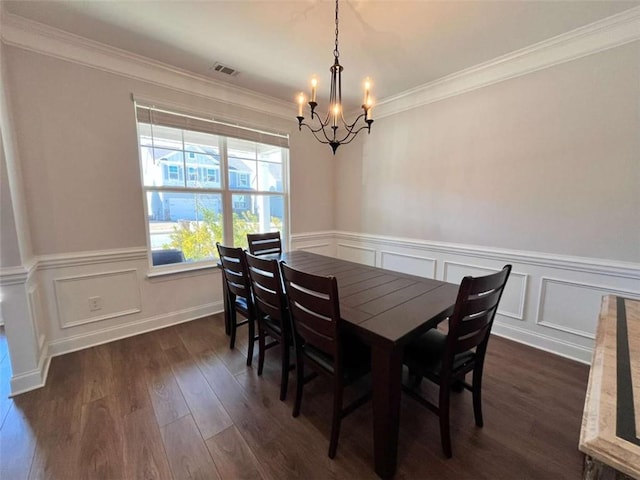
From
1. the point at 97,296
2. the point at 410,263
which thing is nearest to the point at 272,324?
the point at 97,296

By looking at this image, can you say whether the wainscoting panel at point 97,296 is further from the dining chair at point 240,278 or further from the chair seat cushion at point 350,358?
the chair seat cushion at point 350,358

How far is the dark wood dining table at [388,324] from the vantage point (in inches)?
47.6

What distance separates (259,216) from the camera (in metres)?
3.59

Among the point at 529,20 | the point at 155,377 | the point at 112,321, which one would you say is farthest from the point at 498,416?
the point at 112,321

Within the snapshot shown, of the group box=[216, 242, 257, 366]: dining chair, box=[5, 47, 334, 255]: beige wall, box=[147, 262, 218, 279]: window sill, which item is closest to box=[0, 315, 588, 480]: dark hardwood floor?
box=[216, 242, 257, 366]: dining chair

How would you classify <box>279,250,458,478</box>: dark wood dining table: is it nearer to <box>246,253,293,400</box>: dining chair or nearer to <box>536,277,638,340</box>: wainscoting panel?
<box>246,253,293,400</box>: dining chair

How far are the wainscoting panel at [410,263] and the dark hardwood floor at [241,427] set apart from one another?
1200 millimetres

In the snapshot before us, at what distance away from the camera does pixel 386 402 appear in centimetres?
124

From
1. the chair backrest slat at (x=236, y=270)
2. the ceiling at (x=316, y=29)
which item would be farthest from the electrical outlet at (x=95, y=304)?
the ceiling at (x=316, y=29)

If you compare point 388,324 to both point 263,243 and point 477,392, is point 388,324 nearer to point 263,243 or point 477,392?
point 477,392

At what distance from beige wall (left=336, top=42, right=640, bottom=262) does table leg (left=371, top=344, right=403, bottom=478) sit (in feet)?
6.95

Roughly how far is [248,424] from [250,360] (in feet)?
2.00

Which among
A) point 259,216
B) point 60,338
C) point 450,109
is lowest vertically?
point 60,338

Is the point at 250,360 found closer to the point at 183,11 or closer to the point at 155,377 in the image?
the point at 155,377
